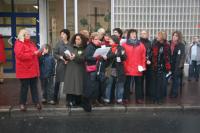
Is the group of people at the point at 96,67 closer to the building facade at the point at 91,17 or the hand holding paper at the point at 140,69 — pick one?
the hand holding paper at the point at 140,69

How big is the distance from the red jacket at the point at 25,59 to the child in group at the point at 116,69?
5.55ft

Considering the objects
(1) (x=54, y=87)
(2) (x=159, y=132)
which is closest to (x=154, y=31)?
(1) (x=54, y=87)

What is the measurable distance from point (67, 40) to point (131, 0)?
4387 mm

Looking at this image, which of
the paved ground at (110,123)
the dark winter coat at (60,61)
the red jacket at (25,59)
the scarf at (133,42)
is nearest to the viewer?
the paved ground at (110,123)

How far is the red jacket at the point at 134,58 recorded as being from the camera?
30.6 ft

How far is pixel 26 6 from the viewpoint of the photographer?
1361cm

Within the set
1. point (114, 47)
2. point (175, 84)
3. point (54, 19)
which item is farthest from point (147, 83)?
point (54, 19)

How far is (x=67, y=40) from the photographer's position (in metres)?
9.26

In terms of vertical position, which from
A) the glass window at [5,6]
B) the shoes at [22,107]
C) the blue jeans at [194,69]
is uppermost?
the glass window at [5,6]

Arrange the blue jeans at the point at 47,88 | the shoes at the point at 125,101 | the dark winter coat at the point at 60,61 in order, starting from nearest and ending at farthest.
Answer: the dark winter coat at the point at 60,61 < the blue jeans at the point at 47,88 < the shoes at the point at 125,101

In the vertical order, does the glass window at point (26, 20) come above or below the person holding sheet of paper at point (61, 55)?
above

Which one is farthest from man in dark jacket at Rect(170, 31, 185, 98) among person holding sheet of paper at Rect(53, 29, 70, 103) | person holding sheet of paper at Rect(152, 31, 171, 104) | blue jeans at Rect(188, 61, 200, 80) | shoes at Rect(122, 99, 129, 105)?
blue jeans at Rect(188, 61, 200, 80)

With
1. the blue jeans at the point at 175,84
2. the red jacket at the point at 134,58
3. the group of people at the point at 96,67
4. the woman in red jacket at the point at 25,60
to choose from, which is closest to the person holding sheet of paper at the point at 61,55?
the group of people at the point at 96,67

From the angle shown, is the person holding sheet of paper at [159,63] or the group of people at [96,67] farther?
the person holding sheet of paper at [159,63]
